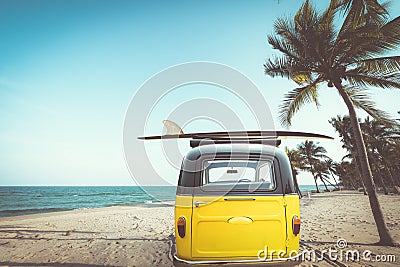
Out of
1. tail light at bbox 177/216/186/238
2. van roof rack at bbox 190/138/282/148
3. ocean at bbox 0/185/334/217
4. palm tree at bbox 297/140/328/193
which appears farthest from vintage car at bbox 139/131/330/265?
palm tree at bbox 297/140/328/193

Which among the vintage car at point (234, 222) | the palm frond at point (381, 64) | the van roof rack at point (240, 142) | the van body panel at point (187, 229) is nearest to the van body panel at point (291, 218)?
the vintage car at point (234, 222)

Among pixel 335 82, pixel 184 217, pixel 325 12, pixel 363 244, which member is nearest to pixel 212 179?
pixel 184 217

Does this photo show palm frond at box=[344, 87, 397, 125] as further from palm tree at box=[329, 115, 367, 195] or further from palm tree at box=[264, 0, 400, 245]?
palm tree at box=[329, 115, 367, 195]

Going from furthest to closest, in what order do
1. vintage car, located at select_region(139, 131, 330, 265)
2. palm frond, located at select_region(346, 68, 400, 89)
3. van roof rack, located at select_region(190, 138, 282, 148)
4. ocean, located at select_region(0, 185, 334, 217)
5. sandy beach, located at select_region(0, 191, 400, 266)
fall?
1. ocean, located at select_region(0, 185, 334, 217)
2. palm frond, located at select_region(346, 68, 400, 89)
3. sandy beach, located at select_region(0, 191, 400, 266)
4. van roof rack, located at select_region(190, 138, 282, 148)
5. vintage car, located at select_region(139, 131, 330, 265)

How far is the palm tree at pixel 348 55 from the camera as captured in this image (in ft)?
21.3

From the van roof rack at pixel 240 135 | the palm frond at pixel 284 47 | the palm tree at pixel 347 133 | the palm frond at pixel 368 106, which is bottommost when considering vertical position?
the van roof rack at pixel 240 135

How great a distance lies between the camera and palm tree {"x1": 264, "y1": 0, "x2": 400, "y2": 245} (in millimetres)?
6480

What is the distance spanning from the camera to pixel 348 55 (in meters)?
6.89

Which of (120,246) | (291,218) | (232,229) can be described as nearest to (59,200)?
(120,246)

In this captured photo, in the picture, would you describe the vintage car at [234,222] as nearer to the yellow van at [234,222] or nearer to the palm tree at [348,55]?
the yellow van at [234,222]

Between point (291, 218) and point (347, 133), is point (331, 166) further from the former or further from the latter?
point (291, 218)

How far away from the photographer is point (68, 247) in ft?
21.3

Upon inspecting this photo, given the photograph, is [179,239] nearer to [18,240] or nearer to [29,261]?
[29,261]

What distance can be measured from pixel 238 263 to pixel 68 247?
538cm
